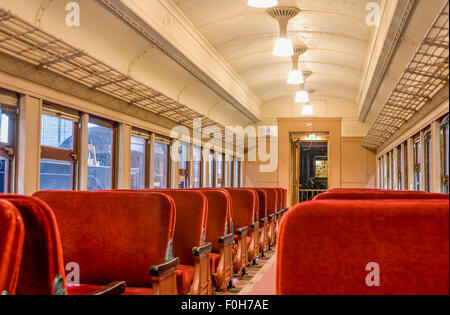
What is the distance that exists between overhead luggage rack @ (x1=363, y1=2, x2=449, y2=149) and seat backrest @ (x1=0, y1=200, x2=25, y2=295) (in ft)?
8.51

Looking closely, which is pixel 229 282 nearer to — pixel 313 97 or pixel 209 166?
pixel 209 166

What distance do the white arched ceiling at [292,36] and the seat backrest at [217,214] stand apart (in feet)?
13.3

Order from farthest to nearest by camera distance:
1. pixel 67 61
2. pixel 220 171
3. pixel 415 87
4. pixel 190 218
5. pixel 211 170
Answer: pixel 220 171
pixel 211 170
pixel 415 87
pixel 67 61
pixel 190 218

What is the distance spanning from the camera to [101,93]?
7164mm

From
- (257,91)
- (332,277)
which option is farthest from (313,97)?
(332,277)

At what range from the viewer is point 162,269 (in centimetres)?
309

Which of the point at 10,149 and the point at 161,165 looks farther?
the point at 161,165

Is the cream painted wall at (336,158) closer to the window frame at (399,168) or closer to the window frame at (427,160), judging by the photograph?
the window frame at (399,168)

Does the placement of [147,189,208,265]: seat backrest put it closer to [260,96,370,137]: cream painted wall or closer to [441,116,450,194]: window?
[441,116,450,194]: window

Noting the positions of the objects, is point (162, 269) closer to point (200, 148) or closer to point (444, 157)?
point (444, 157)

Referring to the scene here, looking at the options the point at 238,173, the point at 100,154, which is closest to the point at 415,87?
the point at 100,154

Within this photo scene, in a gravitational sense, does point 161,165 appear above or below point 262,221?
above

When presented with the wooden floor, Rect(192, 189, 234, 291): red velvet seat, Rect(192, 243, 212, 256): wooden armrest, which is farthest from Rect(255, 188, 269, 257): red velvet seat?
Rect(192, 243, 212, 256): wooden armrest

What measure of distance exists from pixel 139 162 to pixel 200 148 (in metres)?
4.17
